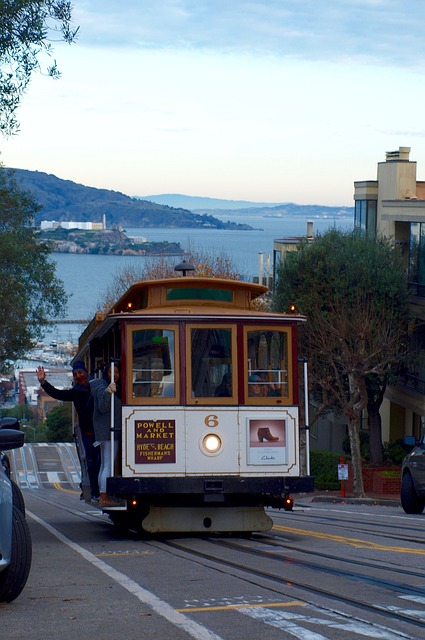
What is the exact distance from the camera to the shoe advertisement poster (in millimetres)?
12781

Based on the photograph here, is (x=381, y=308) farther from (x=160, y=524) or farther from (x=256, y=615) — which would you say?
(x=256, y=615)

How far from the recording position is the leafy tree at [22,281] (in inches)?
1211

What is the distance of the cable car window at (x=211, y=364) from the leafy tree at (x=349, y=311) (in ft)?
72.4

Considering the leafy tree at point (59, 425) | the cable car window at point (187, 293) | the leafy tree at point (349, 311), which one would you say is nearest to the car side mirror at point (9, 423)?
the cable car window at point (187, 293)

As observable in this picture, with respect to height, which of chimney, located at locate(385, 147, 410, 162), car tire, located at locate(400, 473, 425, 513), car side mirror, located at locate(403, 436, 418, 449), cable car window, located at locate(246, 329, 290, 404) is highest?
chimney, located at locate(385, 147, 410, 162)

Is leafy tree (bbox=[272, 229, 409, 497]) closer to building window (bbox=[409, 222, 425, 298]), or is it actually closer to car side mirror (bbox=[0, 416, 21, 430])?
building window (bbox=[409, 222, 425, 298])

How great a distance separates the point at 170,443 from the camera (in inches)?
495

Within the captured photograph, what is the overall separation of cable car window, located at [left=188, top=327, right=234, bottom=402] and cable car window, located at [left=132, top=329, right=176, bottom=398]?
0.24 m

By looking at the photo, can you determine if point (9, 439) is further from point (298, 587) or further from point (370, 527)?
point (370, 527)

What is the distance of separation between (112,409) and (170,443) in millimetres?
762

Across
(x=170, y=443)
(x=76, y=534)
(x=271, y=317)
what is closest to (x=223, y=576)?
(x=170, y=443)

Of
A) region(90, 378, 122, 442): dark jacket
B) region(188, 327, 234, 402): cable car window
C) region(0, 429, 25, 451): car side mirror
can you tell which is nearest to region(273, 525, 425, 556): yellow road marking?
region(188, 327, 234, 402): cable car window

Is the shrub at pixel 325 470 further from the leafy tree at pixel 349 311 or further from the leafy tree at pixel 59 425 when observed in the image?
the leafy tree at pixel 59 425

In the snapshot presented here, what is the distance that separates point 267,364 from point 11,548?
598 cm
